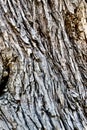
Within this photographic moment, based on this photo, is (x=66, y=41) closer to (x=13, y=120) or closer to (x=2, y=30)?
(x=2, y=30)

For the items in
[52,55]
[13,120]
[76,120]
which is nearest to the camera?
[13,120]

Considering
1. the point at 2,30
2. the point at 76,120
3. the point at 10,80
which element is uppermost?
the point at 2,30

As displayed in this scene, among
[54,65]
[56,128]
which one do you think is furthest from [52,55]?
[56,128]

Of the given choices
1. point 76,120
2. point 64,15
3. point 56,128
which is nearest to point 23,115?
point 56,128

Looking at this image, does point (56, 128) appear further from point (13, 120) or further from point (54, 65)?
point (54, 65)

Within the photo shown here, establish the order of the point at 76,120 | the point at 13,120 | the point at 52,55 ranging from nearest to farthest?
the point at 13,120 < the point at 76,120 < the point at 52,55

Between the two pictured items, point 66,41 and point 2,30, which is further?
point 66,41

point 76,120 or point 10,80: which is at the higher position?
point 10,80
